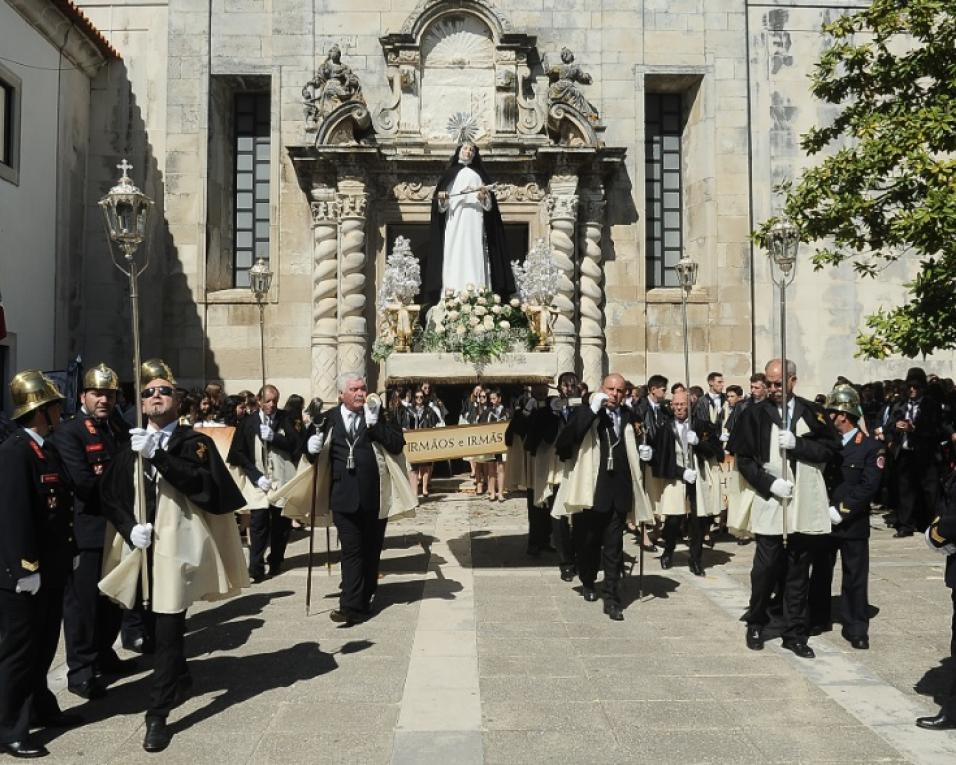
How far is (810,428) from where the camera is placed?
6.72 metres

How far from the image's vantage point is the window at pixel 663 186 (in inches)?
754

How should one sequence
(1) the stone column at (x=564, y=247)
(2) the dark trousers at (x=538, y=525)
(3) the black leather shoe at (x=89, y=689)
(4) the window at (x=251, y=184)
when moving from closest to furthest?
(3) the black leather shoe at (x=89, y=689), (2) the dark trousers at (x=538, y=525), (1) the stone column at (x=564, y=247), (4) the window at (x=251, y=184)

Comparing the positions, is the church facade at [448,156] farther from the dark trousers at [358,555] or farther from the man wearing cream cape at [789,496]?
the man wearing cream cape at [789,496]

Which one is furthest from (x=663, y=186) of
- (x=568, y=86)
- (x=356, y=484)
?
(x=356, y=484)

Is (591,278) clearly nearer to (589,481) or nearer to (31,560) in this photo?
(589,481)

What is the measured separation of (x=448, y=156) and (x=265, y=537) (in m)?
10.0

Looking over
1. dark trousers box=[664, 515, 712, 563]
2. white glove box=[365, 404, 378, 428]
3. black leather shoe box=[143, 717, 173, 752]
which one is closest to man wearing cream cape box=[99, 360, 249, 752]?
black leather shoe box=[143, 717, 173, 752]

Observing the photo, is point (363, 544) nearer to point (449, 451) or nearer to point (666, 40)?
point (449, 451)

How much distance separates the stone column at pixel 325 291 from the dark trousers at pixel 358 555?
31.8 ft

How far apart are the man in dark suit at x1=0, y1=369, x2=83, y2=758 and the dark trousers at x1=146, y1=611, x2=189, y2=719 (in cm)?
60

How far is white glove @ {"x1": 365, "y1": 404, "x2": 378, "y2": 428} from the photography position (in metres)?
7.64

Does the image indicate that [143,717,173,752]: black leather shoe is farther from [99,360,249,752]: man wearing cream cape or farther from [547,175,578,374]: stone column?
[547,175,578,374]: stone column

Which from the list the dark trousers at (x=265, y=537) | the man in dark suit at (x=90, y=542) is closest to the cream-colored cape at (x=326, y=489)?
the dark trousers at (x=265, y=537)

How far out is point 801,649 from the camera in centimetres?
635
